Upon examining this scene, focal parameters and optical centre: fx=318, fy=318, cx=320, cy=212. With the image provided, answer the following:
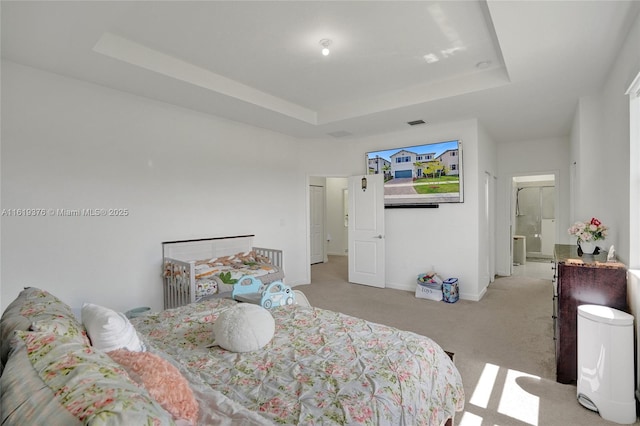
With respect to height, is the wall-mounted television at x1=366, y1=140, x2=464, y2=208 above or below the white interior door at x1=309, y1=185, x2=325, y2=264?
above

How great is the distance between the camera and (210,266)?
392 centimetres

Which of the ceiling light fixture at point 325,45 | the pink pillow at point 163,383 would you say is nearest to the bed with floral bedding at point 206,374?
the pink pillow at point 163,383

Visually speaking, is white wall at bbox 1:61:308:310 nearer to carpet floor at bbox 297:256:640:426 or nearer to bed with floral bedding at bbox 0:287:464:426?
bed with floral bedding at bbox 0:287:464:426

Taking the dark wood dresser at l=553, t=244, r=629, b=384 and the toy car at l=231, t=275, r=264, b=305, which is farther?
the toy car at l=231, t=275, r=264, b=305

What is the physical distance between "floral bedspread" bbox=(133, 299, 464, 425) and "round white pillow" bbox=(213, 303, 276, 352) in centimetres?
4

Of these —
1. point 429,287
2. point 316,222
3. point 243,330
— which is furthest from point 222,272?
point 316,222

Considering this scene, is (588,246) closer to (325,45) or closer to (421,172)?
(421,172)

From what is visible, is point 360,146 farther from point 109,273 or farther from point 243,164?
point 109,273

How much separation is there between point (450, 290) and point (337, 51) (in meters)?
3.49

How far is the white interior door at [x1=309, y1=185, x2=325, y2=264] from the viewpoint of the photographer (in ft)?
27.0

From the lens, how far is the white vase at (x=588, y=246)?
2.74 meters

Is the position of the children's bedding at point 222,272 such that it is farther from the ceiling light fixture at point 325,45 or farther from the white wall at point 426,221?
the ceiling light fixture at point 325,45

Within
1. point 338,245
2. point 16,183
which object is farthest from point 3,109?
point 338,245

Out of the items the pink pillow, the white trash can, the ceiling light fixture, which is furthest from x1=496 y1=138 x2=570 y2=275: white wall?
the pink pillow
